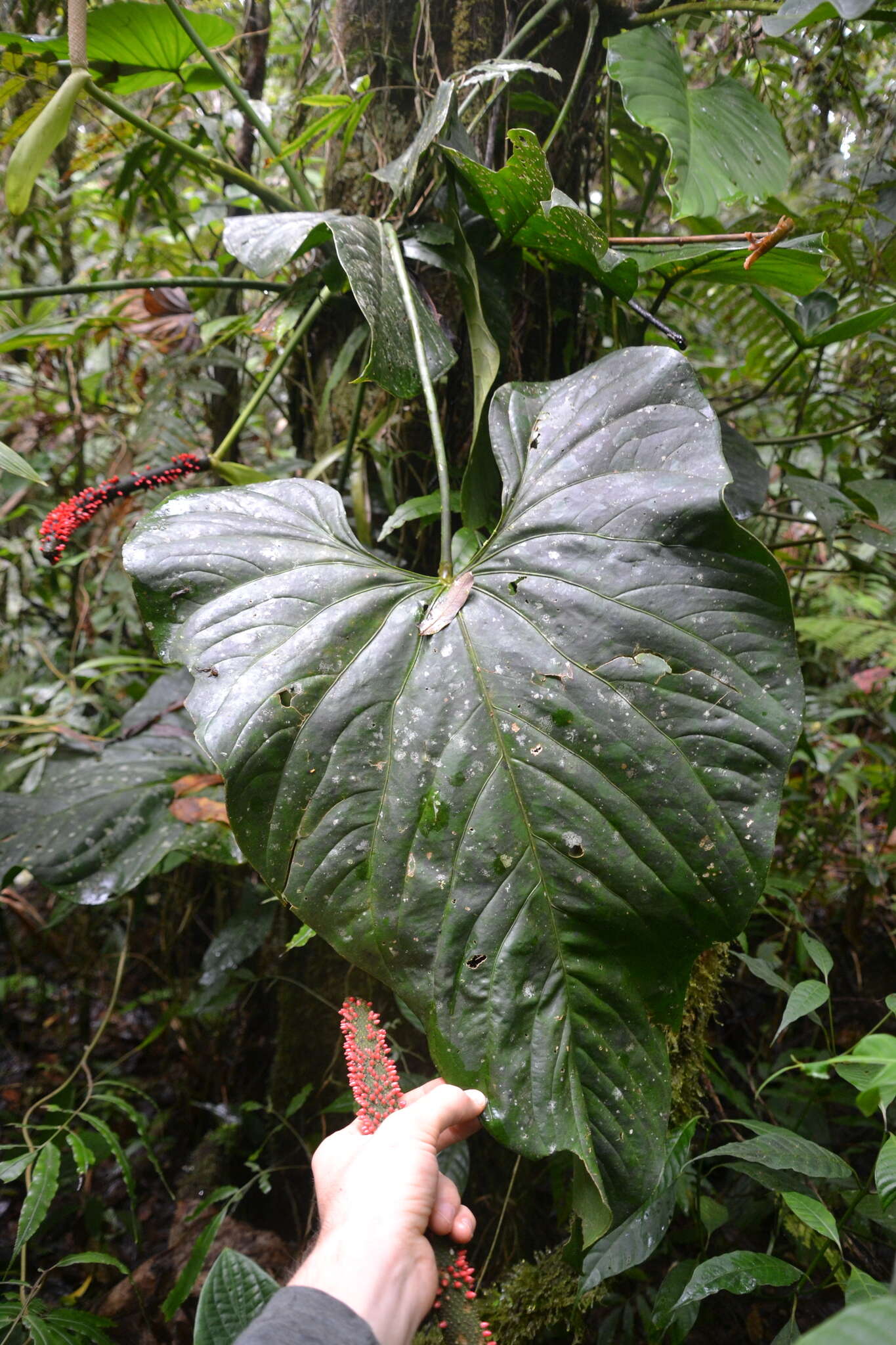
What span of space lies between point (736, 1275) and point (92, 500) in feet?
3.93

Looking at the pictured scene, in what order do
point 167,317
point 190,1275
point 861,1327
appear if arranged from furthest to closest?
1. point 167,317
2. point 190,1275
3. point 861,1327

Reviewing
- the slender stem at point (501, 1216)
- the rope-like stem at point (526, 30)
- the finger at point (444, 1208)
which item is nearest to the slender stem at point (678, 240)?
the rope-like stem at point (526, 30)

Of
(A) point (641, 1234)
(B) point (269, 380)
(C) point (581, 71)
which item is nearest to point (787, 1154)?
(A) point (641, 1234)

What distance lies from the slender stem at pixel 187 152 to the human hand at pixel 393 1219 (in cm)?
132

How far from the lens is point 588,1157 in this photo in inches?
27.2

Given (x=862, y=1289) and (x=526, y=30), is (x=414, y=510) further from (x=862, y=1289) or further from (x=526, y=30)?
(x=862, y=1289)

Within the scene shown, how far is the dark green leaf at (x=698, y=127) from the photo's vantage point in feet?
3.30

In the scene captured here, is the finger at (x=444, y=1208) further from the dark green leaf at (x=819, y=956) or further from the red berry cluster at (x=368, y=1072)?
the dark green leaf at (x=819, y=956)

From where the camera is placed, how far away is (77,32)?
1.05 metres

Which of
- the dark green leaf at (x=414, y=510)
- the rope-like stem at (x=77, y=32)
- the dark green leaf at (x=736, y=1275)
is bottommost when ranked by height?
the dark green leaf at (x=736, y=1275)

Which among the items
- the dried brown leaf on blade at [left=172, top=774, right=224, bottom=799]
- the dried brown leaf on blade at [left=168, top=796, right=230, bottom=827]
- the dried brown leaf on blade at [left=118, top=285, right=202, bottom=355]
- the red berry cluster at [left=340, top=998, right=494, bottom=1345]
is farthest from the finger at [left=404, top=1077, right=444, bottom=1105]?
the dried brown leaf on blade at [left=118, top=285, right=202, bottom=355]

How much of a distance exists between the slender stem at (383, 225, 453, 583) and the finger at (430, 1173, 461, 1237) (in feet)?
2.00

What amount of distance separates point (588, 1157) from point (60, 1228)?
1.41 meters

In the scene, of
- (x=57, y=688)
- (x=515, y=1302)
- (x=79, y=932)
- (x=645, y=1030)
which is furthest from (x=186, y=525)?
(x=79, y=932)
